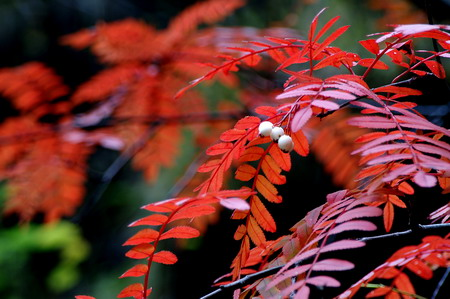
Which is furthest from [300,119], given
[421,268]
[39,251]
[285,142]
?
[39,251]

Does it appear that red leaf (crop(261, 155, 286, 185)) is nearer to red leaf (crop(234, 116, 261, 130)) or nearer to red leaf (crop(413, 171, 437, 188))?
red leaf (crop(234, 116, 261, 130))

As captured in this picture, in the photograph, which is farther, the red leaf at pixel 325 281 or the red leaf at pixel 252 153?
the red leaf at pixel 252 153


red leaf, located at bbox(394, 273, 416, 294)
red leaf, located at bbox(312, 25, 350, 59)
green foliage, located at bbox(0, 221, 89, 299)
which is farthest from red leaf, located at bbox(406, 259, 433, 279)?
green foliage, located at bbox(0, 221, 89, 299)

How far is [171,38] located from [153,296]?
1.54 m

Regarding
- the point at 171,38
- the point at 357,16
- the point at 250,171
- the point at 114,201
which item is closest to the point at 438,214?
the point at 250,171

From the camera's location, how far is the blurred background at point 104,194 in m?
2.08

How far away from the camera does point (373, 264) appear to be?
1.01 m

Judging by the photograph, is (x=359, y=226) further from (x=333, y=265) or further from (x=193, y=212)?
(x=193, y=212)

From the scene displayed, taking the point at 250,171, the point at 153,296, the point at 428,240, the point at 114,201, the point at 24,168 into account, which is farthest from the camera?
the point at 114,201

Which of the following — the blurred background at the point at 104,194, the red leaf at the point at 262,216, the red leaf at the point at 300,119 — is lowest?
the blurred background at the point at 104,194

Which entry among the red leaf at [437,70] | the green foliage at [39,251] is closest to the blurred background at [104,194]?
the green foliage at [39,251]

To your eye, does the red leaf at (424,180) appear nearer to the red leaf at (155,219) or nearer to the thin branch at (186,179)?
the red leaf at (155,219)

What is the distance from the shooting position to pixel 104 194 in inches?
119

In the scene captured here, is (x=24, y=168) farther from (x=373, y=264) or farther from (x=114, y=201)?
(x=114, y=201)
